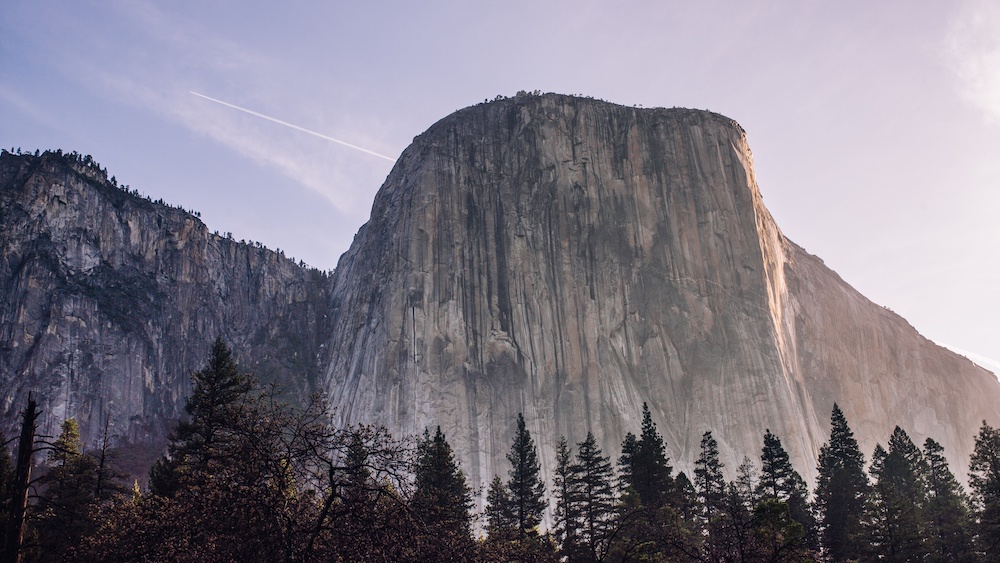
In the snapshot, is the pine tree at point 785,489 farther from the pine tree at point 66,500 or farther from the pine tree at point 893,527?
the pine tree at point 66,500

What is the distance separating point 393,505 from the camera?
17.1 meters

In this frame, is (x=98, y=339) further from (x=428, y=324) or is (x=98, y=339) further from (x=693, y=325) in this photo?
(x=693, y=325)

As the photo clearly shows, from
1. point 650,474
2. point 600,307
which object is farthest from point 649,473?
point 600,307

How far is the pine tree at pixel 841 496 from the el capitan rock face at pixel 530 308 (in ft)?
96.1

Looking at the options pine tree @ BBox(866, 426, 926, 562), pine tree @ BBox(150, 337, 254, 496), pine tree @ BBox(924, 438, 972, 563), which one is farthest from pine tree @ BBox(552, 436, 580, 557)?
pine tree @ BBox(924, 438, 972, 563)

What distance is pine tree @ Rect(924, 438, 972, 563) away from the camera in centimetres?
3912

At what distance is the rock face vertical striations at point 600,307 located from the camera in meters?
88.4

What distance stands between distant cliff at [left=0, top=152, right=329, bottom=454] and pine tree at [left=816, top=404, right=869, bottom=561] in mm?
52719

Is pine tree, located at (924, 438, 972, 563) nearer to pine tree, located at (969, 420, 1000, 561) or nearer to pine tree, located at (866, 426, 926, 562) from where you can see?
pine tree, located at (866, 426, 926, 562)

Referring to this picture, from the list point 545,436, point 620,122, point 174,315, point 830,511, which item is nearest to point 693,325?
point 545,436

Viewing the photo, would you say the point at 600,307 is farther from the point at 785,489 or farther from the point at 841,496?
the point at 841,496

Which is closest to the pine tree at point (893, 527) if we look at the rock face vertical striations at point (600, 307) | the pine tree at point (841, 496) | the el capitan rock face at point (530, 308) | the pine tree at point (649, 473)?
the pine tree at point (841, 496)

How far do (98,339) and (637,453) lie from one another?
3015 inches

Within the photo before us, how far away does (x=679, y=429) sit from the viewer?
286 feet
